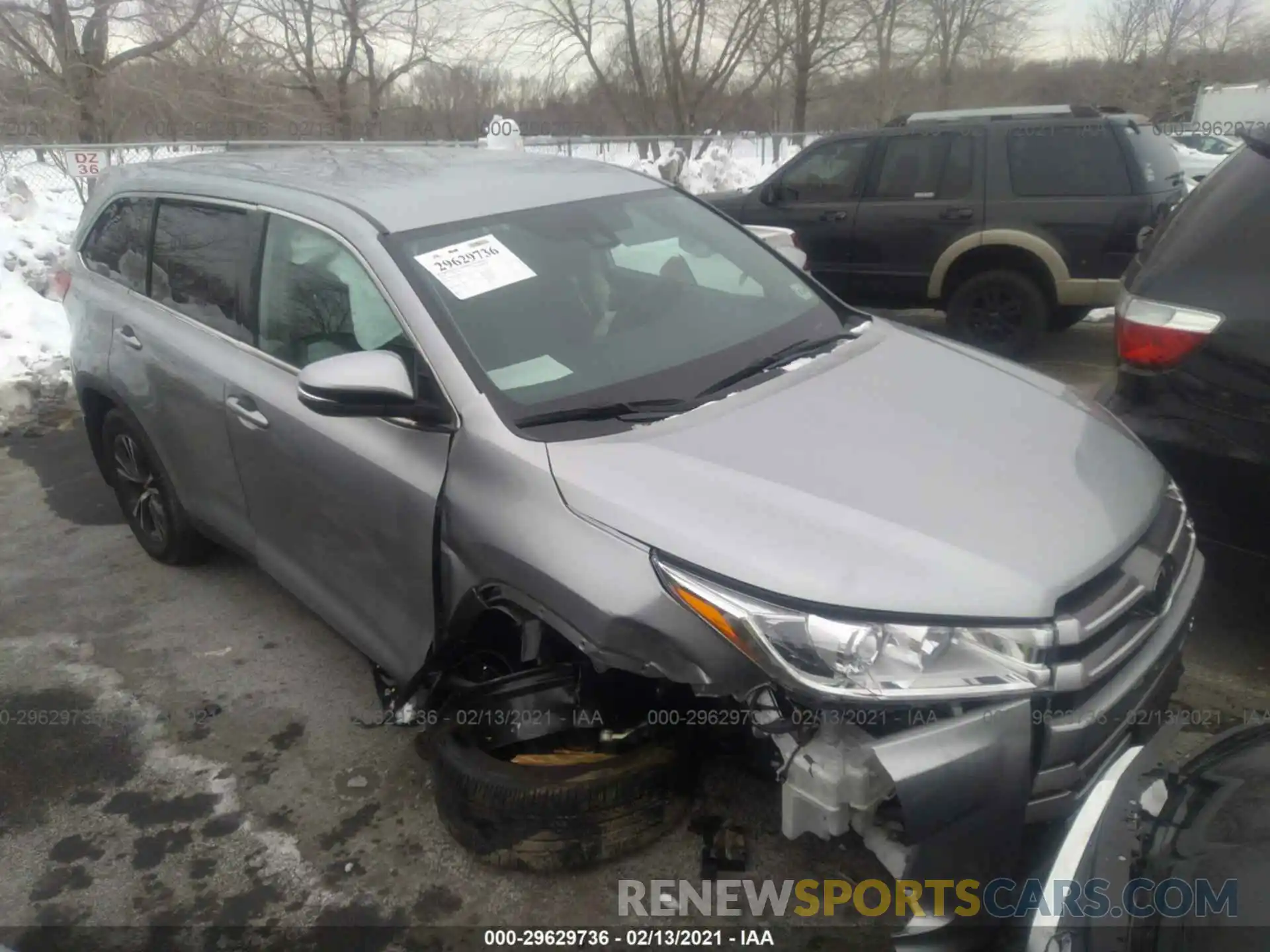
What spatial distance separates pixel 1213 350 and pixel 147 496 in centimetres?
431

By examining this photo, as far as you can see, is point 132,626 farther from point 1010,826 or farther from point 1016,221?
point 1016,221

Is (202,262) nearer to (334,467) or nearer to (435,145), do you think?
(334,467)

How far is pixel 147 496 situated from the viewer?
440cm

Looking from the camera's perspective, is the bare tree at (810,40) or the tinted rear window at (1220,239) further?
the bare tree at (810,40)

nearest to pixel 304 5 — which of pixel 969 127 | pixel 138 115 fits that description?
pixel 138 115

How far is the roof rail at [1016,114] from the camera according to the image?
22.3 feet

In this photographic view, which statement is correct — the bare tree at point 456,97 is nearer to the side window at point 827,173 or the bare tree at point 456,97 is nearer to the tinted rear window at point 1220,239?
the side window at point 827,173

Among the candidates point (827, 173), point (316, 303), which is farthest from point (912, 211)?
point (316, 303)

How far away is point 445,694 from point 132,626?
6.72ft

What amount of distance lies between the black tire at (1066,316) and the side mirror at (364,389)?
560 centimetres

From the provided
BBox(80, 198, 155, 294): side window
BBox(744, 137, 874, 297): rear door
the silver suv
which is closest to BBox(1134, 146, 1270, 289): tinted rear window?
the silver suv

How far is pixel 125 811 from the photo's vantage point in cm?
299

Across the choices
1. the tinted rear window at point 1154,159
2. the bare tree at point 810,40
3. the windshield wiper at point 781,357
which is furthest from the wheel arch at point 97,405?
the bare tree at point 810,40

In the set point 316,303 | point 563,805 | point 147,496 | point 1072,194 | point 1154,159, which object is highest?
point 1154,159
